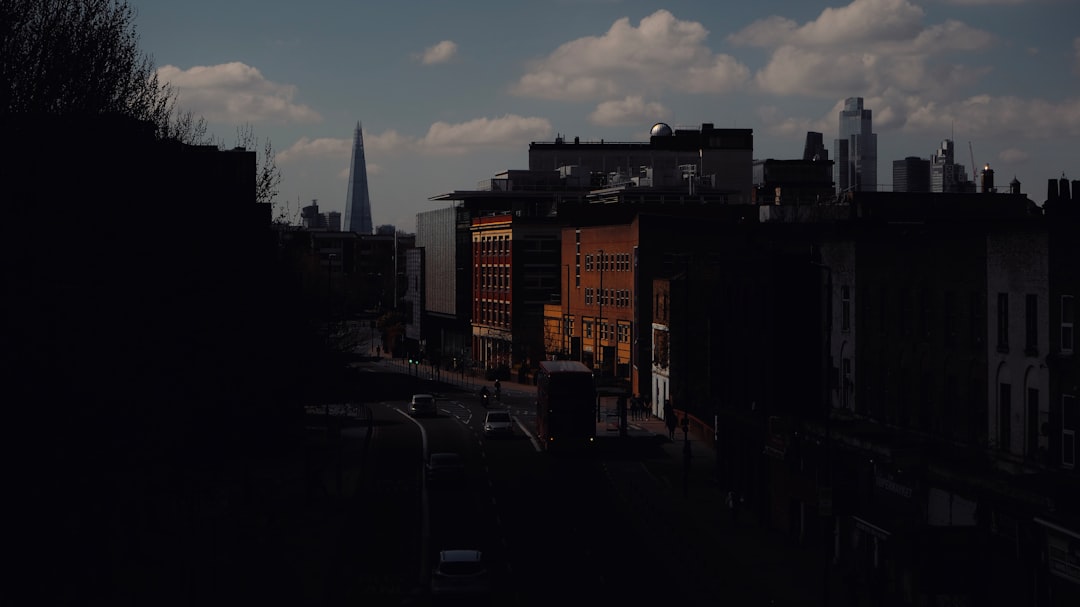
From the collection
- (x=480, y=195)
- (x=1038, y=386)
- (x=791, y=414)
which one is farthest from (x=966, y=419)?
(x=480, y=195)

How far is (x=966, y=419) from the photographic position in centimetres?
3947

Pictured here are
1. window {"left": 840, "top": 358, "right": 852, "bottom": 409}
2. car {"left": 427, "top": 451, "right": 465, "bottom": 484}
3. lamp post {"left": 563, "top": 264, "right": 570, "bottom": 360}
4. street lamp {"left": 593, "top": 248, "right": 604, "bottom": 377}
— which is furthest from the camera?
lamp post {"left": 563, "top": 264, "right": 570, "bottom": 360}

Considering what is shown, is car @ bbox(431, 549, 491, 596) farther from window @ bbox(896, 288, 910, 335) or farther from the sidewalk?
window @ bbox(896, 288, 910, 335)

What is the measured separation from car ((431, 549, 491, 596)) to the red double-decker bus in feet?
97.6

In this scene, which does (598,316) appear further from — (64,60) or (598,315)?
(64,60)

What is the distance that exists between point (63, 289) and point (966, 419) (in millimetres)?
24067

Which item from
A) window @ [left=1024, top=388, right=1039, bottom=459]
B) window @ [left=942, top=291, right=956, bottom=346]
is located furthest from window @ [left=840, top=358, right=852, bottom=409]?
window @ [left=1024, top=388, right=1039, bottom=459]

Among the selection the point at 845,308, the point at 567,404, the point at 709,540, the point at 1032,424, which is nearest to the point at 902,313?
the point at 845,308

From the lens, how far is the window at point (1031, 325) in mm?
35594

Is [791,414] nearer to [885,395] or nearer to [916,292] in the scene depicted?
[885,395]

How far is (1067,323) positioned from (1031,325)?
70.9 inches

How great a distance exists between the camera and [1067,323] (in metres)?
34.1

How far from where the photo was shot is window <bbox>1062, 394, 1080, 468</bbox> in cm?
3362

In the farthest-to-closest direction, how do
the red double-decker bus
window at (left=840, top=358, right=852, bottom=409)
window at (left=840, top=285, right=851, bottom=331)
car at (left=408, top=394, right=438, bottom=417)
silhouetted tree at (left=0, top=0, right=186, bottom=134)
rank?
1. car at (left=408, top=394, right=438, bottom=417)
2. the red double-decker bus
3. window at (left=840, top=285, right=851, bottom=331)
4. window at (left=840, top=358, right=852, bottom=409)
5. silhouetted tree at (left=0, top=0, right=186, bottom=134)
